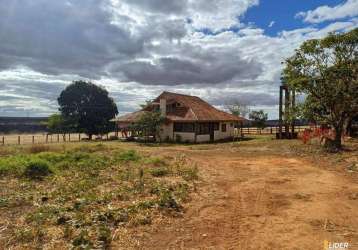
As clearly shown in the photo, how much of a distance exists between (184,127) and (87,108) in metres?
17.5

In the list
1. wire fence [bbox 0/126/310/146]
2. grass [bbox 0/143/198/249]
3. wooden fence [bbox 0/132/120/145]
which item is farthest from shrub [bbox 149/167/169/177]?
wooden fence [bbox 0/132/120/145]

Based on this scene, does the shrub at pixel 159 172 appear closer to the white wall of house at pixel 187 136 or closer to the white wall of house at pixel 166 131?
the white wall of house at pixel 187 136

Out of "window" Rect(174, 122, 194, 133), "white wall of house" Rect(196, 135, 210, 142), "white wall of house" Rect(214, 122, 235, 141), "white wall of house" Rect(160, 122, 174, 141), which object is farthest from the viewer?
"white wall of house" Rect(214, 122, 235, 141)

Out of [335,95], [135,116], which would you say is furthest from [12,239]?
[135,116]

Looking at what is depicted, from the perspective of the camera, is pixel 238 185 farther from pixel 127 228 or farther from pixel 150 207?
pixel 127 228

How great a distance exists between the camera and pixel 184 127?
38.9 meters

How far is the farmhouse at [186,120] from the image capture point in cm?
3856

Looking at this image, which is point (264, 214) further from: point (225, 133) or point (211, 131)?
point (225, 133)

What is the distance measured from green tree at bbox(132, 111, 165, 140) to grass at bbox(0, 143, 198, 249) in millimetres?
20413

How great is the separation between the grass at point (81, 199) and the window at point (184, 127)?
2121 centimetres

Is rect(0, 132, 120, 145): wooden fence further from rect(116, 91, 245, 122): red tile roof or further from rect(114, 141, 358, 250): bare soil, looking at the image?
rect(114, 141, 358, 250): bare soil

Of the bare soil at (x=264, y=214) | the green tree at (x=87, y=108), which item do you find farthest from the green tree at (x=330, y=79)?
the green tree at (x=87, y=108)

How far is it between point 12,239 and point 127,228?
226cm

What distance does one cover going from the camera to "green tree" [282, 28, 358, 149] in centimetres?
2589
